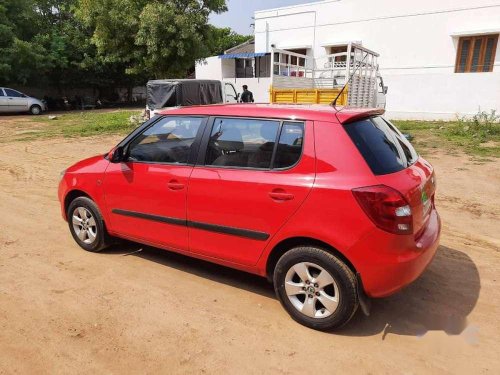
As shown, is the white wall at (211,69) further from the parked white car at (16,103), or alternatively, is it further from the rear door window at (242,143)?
the rear door window at (242,143)

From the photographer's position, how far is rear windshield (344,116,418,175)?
2916 mm

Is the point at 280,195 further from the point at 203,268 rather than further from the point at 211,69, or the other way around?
the point at 211,69

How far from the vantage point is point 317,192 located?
9.45ft

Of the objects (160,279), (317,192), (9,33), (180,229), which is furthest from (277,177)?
(9,33)

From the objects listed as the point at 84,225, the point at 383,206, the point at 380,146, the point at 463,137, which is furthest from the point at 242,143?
the point at 463,137

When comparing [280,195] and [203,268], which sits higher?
[280,195]

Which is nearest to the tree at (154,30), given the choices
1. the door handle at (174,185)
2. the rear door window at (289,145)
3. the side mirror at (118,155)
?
the side mirror at (118,155)

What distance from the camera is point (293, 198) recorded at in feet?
9.73

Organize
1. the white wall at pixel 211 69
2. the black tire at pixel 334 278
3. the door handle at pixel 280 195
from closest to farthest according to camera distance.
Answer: the black tire at pixel 334 278
the door handle at pixel 280 195
the white wall at pixel 211 69

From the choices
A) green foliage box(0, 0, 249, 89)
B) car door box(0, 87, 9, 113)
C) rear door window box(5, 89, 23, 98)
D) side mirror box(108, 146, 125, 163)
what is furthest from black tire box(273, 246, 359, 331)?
rear door window box(5, 89, 23, 98)

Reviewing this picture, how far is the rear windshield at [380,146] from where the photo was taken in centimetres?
292

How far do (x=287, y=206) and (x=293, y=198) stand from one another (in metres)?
0.08

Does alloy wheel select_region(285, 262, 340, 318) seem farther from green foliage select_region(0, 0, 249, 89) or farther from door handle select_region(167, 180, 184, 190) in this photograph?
green foliage select_region(0, 0, 249, 89)

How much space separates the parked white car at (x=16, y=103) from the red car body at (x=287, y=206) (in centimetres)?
2223
